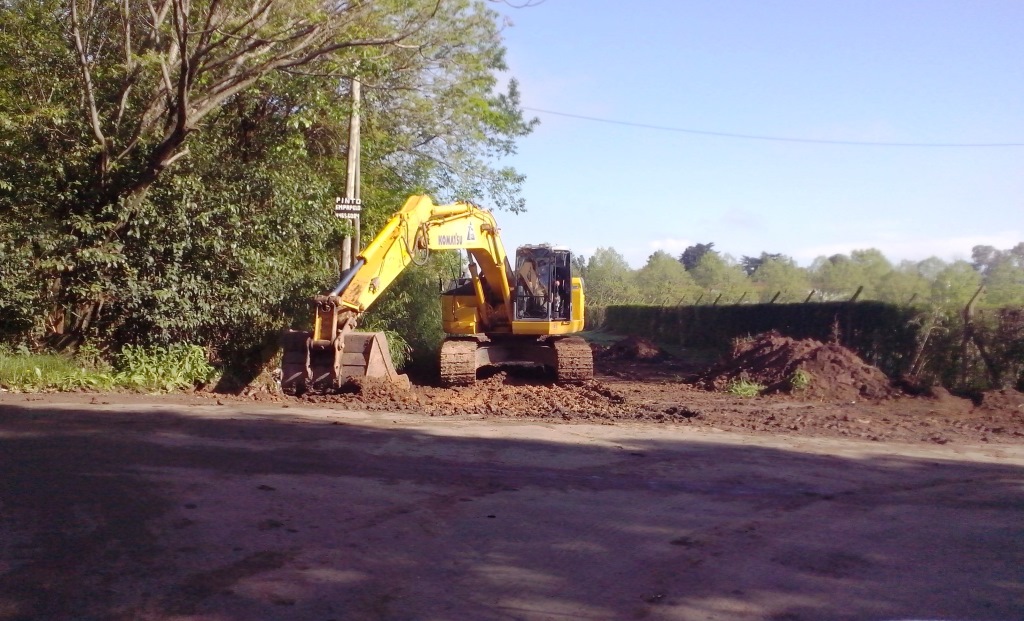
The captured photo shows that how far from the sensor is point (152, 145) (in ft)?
57.2

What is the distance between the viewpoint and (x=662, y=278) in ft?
222

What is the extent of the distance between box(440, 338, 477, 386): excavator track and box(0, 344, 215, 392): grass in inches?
174

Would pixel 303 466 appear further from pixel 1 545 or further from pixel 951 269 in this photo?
pixel 951 269

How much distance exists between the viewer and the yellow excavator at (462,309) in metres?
15.2

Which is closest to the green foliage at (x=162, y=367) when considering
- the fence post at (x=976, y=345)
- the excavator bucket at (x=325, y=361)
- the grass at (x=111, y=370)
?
the grass at (x=111, y=370)

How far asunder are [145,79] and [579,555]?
15.3m

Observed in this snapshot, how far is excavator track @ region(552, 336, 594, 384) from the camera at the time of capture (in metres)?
19.6

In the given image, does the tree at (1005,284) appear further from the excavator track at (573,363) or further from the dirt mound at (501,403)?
the excavator track at (573,363)

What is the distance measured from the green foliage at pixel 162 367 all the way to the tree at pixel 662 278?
1500 inches

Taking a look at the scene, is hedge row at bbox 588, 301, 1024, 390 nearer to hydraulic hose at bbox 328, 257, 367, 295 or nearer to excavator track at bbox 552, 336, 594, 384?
excavator track at bbox 552, 336, 594, 384

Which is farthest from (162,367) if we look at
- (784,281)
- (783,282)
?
(784,281)

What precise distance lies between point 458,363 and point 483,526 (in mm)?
11188

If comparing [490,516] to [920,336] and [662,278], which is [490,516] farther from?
[662,278]

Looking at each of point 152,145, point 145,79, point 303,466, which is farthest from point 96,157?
point 303,466
